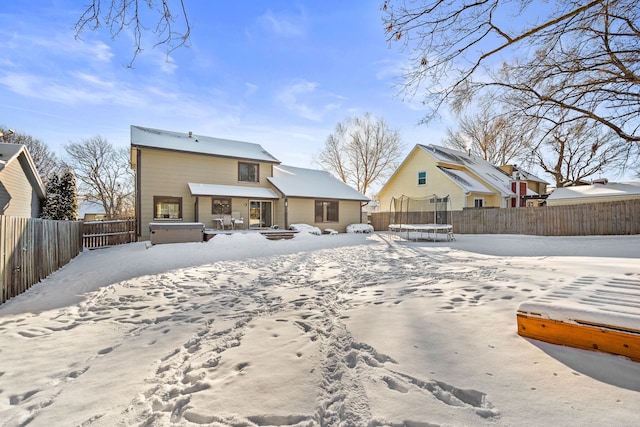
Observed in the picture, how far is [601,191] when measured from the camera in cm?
1523

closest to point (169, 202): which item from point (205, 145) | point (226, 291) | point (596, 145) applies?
point (205, 145)

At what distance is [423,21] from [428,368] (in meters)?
4.35

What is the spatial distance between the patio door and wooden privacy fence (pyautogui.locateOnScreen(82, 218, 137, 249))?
226 inches

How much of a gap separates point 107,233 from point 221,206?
5.09 metres

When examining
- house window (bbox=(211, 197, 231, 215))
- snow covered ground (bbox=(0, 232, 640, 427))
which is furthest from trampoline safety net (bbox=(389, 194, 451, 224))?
snow covered ground (bbox=(0, 232, 640, 427))

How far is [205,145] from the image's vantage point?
16.8m

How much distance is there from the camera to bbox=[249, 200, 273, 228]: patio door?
17094mm

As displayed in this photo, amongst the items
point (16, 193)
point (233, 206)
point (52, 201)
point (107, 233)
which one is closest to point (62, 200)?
point (52, 201)

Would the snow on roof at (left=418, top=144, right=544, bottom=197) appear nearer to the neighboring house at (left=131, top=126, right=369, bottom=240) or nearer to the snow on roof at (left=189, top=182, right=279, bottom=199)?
the neighboring house at (left=131, top=126, right=369, bottom=240)

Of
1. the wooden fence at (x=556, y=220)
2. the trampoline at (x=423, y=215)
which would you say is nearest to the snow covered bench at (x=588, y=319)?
the wooden fence at (x=556, y=220)

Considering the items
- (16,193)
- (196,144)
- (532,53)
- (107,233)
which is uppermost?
(196,144)

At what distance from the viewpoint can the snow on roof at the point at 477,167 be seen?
2102 cm

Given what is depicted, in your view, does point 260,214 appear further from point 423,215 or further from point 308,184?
point 423,215

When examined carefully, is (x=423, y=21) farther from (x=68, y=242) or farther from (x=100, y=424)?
(x=68, y=242)
